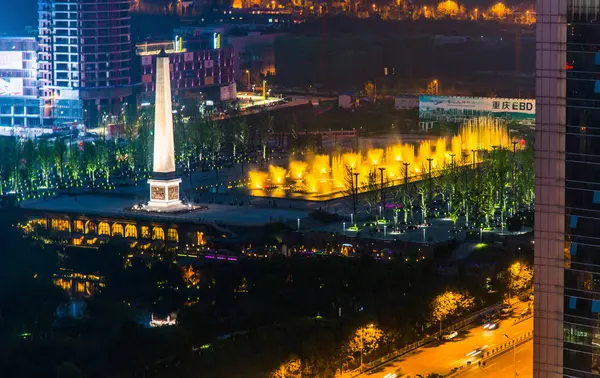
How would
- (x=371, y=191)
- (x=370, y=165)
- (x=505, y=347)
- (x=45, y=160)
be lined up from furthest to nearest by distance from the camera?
1. (x=370, y=165)
2. (x=45, y=160)
3. (x=371, y=191)
4. (x=505, y=347)

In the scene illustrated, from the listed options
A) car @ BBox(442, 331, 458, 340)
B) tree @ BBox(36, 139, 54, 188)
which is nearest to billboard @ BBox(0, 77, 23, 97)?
tree @ BBox(36, 139, 54, 188)

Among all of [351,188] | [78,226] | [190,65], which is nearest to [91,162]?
[78,226]

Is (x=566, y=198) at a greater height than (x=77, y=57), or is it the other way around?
(x=77, y=57)

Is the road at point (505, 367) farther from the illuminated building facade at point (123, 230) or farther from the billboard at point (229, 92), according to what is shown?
the billboard at point (229, 92)

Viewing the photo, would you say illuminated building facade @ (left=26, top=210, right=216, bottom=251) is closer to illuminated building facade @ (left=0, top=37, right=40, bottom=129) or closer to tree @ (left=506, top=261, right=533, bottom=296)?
tree @ (left=506, top=261, right=533, bottom=296)

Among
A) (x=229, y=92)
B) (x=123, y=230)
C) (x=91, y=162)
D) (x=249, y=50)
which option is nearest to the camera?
(x=123, y=230)

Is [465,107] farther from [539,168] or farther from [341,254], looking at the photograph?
[539,168]

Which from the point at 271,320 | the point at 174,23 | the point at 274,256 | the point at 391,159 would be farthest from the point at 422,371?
the point at 174,23

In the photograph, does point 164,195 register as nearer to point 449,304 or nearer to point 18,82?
point 449,304
